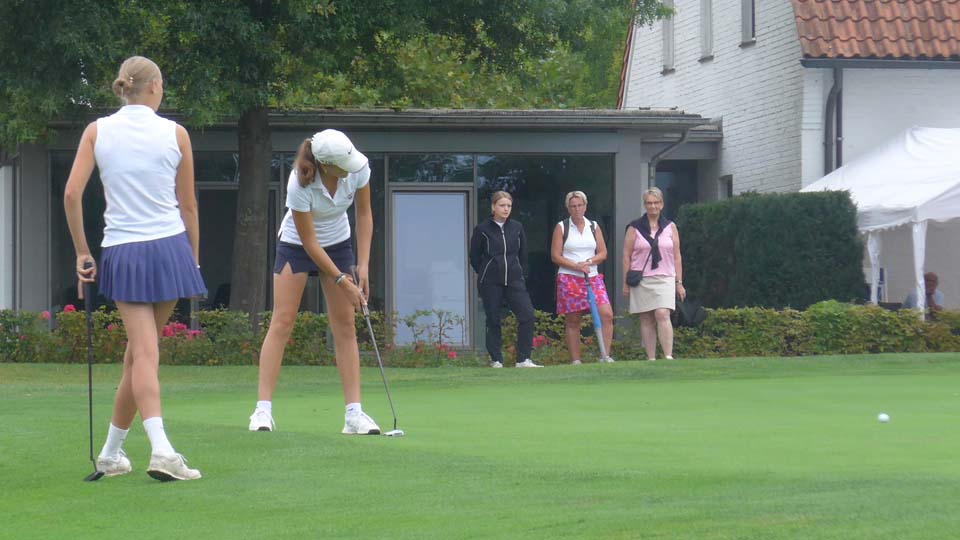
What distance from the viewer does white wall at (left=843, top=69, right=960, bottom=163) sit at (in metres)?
25.2

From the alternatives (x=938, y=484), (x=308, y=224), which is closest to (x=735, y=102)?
(x=308, y=224)

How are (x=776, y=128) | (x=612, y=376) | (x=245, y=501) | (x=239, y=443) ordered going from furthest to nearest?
(x=776, y=128), (x=612, y=376), (x=239, y=443), (x=245, y=501)

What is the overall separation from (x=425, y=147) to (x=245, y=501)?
55.0ft

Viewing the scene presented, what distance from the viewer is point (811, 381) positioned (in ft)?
45.3

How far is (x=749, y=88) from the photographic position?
27.8 metres

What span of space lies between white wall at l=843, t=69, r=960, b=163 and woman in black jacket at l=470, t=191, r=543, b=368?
30.7 ft

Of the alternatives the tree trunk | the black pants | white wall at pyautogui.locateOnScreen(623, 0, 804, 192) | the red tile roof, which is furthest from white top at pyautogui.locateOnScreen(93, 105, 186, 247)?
white wall at pyautogui.locateOnScreen(623, 0, 804, 192)

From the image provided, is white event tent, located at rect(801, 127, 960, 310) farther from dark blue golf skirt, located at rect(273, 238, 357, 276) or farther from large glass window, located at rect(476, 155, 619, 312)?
dark blue golf skirt, located at rect(273, 238, 357, 276)

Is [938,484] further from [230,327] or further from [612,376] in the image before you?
[230,327]

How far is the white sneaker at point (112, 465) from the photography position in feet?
22.4

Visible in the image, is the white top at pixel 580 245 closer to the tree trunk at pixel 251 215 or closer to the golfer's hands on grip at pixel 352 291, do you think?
the tree trunk at pixel 251 215

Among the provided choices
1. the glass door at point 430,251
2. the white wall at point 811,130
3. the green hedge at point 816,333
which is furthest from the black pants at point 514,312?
the white wall at point 811,130

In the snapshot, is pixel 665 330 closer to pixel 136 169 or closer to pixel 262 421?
pixel 262 421

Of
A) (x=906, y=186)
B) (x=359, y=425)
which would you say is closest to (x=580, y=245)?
(x=906, y=186)
